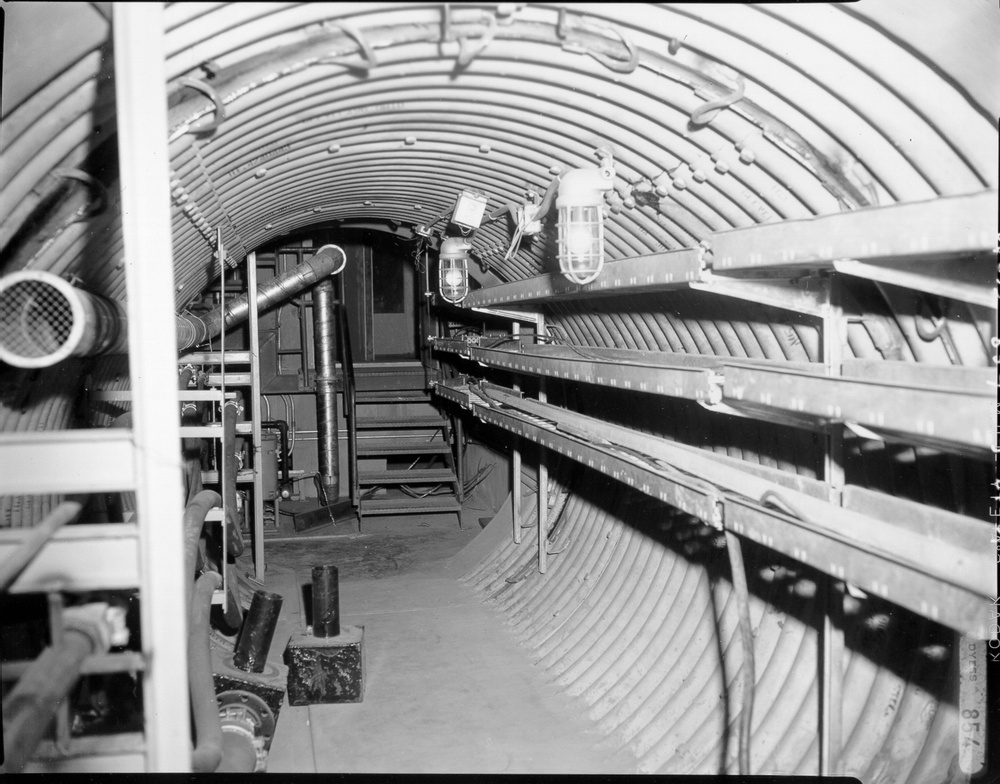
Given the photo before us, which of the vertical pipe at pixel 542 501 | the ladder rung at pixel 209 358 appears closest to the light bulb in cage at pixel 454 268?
the vertical pipe at pixel 542 501

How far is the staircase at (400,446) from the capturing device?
9.79 m

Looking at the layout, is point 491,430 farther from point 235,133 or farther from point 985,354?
point 985,354

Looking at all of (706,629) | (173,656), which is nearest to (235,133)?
(173,656)

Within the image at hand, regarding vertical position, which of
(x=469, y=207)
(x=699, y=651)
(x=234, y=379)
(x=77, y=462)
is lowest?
(x=699, y=651)

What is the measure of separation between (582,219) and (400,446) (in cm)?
716

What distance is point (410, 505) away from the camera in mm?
9656

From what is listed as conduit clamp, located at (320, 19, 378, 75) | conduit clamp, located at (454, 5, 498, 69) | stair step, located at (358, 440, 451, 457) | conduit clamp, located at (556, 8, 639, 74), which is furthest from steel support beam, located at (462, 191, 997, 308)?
stair step, located at (358, 440, 451, 457)

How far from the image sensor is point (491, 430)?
393 inches

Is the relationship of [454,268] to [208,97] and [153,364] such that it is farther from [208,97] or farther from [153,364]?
[153,364]

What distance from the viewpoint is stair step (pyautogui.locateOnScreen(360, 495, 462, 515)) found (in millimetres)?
9570

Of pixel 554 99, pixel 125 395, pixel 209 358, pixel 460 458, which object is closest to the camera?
pixel 554 99

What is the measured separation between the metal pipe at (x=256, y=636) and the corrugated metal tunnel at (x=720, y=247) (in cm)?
141

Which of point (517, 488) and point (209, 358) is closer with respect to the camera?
point (209, 358)

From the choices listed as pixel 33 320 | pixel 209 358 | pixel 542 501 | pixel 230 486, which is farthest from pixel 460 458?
pixel 33 320
